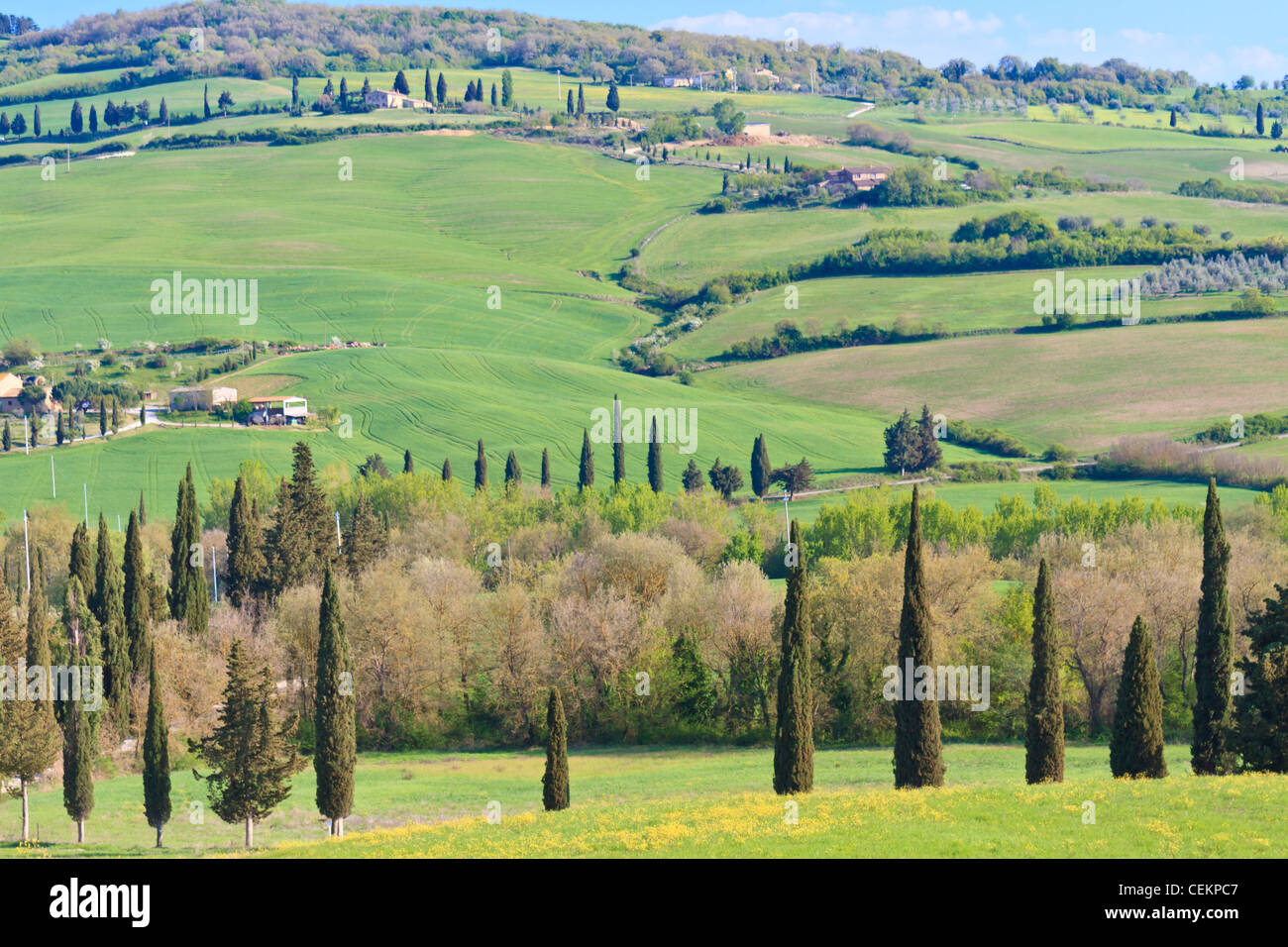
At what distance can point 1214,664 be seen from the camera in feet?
161

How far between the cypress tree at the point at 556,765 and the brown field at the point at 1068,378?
105644mm

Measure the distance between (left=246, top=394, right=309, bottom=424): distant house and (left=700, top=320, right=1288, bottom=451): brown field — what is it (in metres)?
49.4

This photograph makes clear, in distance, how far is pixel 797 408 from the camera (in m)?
164

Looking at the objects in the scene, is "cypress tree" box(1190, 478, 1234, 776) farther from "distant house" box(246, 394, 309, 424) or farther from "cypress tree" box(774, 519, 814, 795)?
"distant house" box(246, 394, 309, 424)

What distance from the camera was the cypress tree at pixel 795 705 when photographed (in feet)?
161

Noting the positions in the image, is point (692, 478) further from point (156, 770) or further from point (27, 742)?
point (156, 770)

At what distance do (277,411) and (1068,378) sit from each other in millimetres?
85078

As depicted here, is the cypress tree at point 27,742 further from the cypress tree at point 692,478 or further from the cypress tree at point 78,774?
the cypress tree at point 692,478

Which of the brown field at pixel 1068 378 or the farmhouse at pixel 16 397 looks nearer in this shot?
the brown field at pixel 1068 378

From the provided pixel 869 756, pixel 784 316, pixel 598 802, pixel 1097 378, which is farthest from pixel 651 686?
pixel 784 316

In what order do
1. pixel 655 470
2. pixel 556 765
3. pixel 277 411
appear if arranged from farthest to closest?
pixel 277 411 < pixel 655 470 < pixel 556 765

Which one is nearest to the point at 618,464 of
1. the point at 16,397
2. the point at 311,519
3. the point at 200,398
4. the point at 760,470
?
the point at 760,470

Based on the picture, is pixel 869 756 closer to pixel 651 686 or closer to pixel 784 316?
pixel 651 686

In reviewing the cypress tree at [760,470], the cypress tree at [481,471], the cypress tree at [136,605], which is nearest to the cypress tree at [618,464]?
the cypress tree at [481,471]
